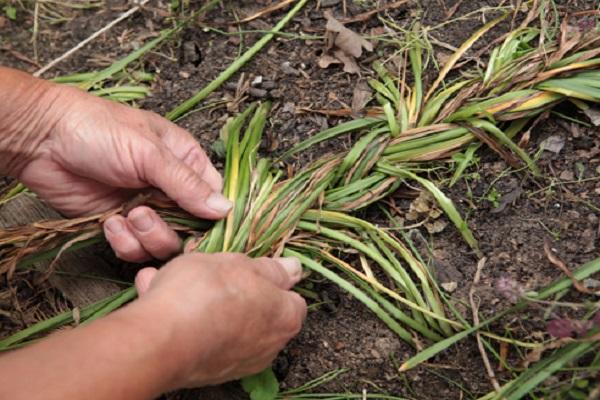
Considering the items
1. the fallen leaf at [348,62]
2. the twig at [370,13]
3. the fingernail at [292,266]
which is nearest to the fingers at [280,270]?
the fingernail at [292,266]

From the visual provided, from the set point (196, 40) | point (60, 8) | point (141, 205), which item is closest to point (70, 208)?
point (141, 205)

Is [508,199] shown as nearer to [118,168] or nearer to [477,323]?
[477,323]

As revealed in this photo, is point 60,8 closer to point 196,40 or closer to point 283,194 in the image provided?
point 196,40

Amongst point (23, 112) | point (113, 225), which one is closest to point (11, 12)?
point (23, 112)

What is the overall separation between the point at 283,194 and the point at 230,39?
2.03 ft

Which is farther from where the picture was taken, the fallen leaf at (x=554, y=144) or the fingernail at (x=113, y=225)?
the fallen leaf at (x=554, y=144)

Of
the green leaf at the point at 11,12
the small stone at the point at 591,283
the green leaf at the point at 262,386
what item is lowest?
the green leaf at the point at 262,386

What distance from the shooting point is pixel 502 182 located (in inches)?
66.9

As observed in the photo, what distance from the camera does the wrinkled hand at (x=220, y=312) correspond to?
124 centimetres

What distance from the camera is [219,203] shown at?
162 centimetres

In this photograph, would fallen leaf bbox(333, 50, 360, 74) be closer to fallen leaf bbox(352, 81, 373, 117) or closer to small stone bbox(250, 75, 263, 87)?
fallen leaf bbox(352, 81, 373, 117)

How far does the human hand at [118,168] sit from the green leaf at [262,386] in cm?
35

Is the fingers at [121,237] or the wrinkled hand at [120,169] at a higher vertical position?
the wrinkled hand at [120,169]

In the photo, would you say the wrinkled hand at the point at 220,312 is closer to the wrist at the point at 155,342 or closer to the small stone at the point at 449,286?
the wrist at the point at 155,342
